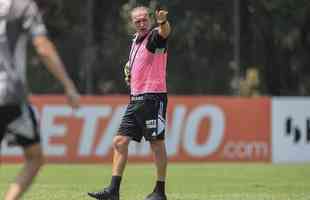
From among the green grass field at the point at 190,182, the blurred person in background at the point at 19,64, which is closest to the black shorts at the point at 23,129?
the blurred person in background at the point at 19,64

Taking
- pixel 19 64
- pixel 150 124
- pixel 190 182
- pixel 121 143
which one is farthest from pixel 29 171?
pixel 190 182

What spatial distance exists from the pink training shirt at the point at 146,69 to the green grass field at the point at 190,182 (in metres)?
1.30

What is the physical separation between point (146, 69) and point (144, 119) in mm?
520

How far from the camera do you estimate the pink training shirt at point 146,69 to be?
1039 centimetres

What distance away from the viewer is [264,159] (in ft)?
71.9

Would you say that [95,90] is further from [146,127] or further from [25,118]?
[25,118]

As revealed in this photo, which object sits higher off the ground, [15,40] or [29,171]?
[15,40]

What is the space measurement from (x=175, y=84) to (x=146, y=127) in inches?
659

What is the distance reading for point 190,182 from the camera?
14344 millimetres

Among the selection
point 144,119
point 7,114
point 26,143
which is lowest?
point 144,119

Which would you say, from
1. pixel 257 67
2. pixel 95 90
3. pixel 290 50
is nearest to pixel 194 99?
pixel 95 90

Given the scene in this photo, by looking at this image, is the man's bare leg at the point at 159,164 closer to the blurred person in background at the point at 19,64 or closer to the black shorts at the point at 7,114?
the blurred person in background at the point at 19,64

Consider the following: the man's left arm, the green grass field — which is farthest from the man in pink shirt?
the green grass field

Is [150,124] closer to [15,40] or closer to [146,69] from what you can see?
[146,69]
